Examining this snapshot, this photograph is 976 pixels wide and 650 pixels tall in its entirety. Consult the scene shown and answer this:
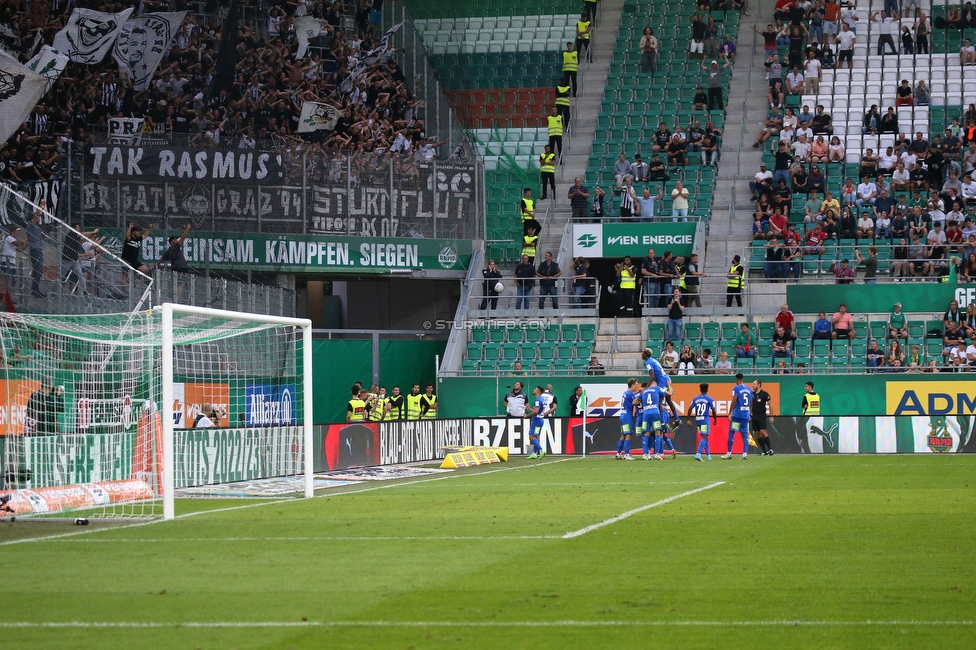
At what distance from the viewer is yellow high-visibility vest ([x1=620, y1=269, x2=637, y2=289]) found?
1414 inches

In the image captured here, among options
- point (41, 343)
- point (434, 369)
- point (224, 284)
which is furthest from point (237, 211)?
point (41, 343)

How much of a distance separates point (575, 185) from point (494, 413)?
844 centimetres

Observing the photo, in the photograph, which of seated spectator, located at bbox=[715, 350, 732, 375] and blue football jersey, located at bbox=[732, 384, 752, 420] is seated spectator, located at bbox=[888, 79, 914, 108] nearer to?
seated spectator, located at bbox=[715, 350, 732, 375]

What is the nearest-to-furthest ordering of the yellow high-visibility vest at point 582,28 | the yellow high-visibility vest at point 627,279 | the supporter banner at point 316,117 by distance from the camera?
the yellow high-visibility vest at point 627,279, the supporter banner at point 316,117, the yellow high-visibility vest at point 582,28

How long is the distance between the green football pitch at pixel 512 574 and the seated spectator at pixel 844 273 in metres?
18.0

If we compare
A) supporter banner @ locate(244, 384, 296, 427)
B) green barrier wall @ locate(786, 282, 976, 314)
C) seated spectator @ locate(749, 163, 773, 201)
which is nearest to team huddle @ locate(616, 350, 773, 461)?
green barrier wall @ locate(786, 282, 976, 314)

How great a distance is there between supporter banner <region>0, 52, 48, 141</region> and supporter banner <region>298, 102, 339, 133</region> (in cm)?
932

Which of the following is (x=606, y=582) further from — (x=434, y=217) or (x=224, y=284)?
(x=434, y=217)

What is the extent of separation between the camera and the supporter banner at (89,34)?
35.7m

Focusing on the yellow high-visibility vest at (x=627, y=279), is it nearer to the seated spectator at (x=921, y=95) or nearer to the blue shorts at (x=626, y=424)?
the blue shorts at (x=626, y=424)

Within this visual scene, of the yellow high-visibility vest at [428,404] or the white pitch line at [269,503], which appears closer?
the white pitch line at [269,503]

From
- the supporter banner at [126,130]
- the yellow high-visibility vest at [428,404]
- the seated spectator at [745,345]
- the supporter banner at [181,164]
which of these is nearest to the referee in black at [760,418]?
the seated spectator at [745,345]

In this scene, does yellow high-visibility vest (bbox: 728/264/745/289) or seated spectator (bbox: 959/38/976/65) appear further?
seated spectator (bbox: 959/38/976/65)

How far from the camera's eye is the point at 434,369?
3653 centimetres
